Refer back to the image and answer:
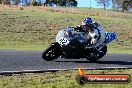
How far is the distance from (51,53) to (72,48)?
0.83m

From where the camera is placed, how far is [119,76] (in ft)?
19.2

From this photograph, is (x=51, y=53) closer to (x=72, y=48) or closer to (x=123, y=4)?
(x=72, y=48)

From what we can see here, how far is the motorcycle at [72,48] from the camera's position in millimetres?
14898

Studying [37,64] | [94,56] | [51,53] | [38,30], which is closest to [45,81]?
[37,64]

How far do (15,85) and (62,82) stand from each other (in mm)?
1176

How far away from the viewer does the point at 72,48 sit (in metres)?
15.1

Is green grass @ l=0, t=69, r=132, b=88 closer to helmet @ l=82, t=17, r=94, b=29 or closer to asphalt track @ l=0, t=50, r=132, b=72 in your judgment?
asphalt track @ l=0, t=50, r=132, b=72

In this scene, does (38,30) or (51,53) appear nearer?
(51,53)

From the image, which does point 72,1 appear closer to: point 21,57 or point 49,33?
point 49,33

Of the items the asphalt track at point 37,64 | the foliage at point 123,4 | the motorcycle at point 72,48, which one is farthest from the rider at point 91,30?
the foliage at point 123,4

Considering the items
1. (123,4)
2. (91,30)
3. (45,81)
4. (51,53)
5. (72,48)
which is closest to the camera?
(45,81)

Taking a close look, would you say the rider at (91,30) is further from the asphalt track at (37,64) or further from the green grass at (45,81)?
the green grass at (45,81)

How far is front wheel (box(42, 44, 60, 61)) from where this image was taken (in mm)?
14615

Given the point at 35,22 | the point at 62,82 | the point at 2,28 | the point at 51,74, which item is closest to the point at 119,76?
the point at 62,82
